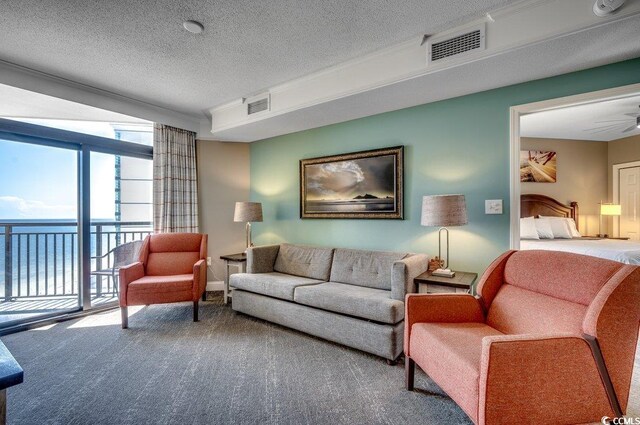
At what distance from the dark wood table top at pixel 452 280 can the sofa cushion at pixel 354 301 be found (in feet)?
1.04

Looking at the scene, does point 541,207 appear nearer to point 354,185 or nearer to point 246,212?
point 354,185

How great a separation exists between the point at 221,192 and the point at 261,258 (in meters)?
1.52

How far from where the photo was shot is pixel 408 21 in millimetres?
2209

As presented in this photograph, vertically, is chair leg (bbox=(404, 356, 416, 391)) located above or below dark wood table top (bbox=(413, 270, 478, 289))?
below

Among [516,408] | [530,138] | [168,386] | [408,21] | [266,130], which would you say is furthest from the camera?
[530,138]

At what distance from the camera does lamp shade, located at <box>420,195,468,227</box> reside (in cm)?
253

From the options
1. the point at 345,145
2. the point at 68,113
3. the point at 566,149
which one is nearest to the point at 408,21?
the point at 345,145

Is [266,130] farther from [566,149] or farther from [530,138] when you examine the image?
[566,149]

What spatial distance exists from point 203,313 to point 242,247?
1.37 meters

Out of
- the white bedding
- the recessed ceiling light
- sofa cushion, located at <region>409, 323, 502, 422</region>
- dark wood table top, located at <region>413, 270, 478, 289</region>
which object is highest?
the recessed ceiling light

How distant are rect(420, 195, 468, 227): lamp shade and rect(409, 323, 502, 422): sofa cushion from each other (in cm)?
86

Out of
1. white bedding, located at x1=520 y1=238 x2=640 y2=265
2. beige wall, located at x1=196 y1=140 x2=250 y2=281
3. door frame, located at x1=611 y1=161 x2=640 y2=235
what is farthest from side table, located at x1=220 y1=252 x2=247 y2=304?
door frame, located at x1=611 y1=161 x2=640 y2=235

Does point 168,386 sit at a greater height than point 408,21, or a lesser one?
lesser

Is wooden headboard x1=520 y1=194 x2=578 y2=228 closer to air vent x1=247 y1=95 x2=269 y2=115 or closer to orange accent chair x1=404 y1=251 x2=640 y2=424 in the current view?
orange accent chair x1=404 y1=251 x2=640 y2=424
